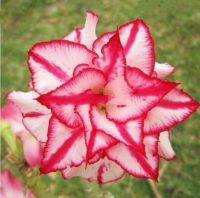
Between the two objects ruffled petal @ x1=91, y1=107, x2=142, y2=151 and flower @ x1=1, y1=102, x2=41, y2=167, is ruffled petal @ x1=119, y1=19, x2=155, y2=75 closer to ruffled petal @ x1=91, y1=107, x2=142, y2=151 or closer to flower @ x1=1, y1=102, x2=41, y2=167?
ruffled petal @ x1=91, y1=107, x2=142, y2=151

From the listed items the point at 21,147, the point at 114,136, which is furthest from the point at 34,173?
the point at 114,136

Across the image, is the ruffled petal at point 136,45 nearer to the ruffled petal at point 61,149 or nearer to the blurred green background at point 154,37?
the ruffled petal at point 61,149

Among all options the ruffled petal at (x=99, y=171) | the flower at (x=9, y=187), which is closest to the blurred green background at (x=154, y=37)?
the flower at (x=9, y=187)

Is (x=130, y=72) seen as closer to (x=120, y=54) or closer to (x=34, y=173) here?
(x=120, y=54)

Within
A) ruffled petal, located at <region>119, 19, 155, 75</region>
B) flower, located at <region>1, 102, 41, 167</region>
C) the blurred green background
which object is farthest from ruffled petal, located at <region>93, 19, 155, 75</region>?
the blurred green background

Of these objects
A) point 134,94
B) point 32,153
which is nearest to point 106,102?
point 134,94

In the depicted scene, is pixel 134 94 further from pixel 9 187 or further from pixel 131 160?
pixel 9 187
